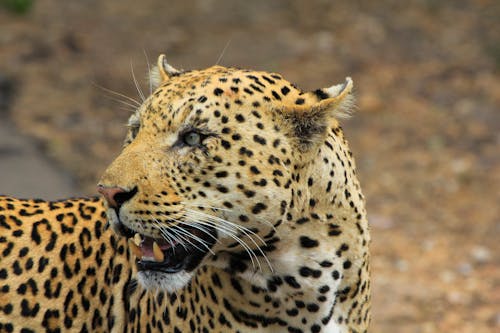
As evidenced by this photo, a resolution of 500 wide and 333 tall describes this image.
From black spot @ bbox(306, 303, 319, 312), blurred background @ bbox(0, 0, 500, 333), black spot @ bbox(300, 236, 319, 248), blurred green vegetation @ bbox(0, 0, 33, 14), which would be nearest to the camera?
black spot @ bbox(300, 236, 319, 248)

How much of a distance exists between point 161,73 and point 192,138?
72cm

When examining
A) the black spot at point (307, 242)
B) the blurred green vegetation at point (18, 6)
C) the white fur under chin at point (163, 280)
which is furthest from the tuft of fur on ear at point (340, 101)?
the blurred green vegetation at point (18, 6)

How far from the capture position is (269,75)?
485 centimetres

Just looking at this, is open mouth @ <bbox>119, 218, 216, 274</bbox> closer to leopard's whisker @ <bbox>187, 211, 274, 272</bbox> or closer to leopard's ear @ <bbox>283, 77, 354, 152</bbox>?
leopard's whisker @ <bbox>187, 211, 274, 272</bbox>

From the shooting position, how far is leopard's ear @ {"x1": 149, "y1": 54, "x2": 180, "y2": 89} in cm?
509

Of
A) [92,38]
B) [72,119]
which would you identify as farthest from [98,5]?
[72,119]

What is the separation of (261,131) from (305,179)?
341mm

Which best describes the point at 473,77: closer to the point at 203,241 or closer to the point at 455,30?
the point at 455,30

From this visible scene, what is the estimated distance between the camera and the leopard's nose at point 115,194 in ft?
14.2

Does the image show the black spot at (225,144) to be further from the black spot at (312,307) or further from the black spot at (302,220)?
the black spot at (312,307)

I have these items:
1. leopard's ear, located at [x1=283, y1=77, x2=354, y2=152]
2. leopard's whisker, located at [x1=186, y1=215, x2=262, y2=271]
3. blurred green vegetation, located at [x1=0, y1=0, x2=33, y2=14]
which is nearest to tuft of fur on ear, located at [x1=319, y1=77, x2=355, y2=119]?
leopard's ear, located at [x1=283, y1=77, x2=354, y2=152]

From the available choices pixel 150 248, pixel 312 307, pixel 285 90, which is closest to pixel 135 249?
pixel 150 248

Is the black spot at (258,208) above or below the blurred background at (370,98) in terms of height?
below

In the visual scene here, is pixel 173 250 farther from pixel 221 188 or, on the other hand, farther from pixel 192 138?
pixel 192 138
